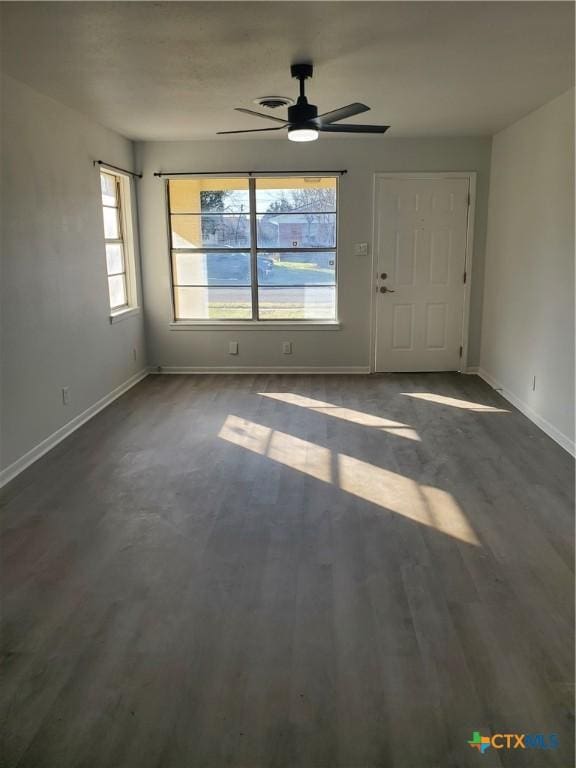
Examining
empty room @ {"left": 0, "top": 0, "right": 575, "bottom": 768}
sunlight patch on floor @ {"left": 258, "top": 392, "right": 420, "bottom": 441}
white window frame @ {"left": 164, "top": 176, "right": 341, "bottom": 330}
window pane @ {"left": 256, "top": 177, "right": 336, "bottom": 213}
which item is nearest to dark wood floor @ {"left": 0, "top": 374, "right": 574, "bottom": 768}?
empty room @ {"left": 0, "top": 0, "right": 575, "bottom": 768}

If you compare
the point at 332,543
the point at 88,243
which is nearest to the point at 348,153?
the point at 88,243

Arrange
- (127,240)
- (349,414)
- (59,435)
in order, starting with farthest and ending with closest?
(127,240), (349,414), (59,435)

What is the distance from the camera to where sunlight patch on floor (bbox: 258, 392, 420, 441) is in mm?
4812

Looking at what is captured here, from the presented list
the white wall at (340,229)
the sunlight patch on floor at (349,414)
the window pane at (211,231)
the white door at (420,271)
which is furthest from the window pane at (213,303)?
the white door at (420,271)

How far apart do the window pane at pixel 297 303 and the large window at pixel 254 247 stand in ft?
0.04

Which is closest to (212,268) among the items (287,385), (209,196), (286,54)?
(209,196)

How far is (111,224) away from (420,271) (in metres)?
3.32

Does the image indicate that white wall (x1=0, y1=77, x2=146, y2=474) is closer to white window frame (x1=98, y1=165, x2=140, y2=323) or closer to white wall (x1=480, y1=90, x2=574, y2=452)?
white window frame (x1=98, y1=165, x2=140, y2=323)

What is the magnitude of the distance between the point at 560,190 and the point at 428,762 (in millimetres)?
4109

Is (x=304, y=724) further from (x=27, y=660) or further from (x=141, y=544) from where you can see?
(x=141, y=544)

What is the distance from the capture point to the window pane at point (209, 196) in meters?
6.58

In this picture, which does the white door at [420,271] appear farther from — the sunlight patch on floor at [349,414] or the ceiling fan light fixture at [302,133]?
the ceiling fan light fixture at [302,133]

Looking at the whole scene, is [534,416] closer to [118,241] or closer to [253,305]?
[253,305]

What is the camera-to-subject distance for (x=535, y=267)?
506cm
